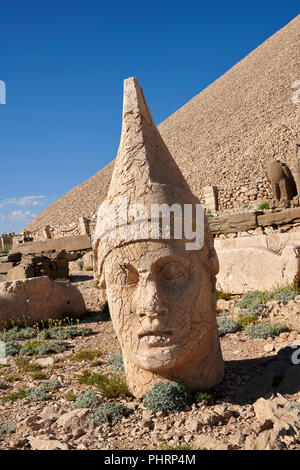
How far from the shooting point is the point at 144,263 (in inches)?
148

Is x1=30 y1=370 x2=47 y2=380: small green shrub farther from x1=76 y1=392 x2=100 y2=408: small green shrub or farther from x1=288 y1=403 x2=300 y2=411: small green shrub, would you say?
x1=288 y1=403 x2=300 y2=411: small green shrub

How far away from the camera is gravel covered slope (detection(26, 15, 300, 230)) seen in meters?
43.0

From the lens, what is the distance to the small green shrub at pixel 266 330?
5.65m

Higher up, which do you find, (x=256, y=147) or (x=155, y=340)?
(x=256, y=147)

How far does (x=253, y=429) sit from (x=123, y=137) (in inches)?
110

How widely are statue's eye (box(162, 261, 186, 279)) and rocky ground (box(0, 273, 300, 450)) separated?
116 centimetres

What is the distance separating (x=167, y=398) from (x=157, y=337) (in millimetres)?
528

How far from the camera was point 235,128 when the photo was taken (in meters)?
55.1

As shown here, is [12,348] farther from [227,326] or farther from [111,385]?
[227,326]

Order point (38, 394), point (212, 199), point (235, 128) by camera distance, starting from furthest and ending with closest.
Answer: point (235, 128) → point (212, 199) → point (38, 394)

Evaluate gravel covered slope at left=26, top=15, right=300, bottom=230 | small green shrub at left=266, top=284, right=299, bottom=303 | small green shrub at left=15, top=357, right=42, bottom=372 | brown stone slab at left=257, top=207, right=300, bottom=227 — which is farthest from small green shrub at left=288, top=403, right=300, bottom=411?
gravel covered slope at left=26, top=15, right=300, bottom=230

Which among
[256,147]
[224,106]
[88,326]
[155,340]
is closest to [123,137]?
[155,340]

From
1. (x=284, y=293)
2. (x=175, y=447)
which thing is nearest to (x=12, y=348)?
(x=175, y=447)

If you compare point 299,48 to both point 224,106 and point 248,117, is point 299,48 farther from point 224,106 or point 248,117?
point 248,117
